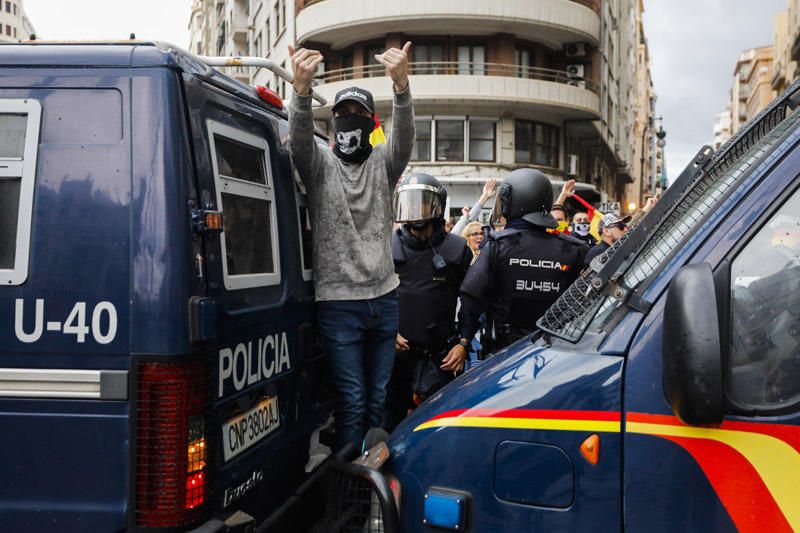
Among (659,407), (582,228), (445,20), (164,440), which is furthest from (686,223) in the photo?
(445,20)

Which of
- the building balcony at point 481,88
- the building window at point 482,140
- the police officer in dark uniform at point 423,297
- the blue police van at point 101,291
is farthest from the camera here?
the building window at point 482,140

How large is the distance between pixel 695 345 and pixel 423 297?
2910 mm

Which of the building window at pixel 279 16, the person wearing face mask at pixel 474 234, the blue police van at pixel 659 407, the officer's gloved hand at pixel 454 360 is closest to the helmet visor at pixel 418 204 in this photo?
the officer's gloved hand at pixel 454 360

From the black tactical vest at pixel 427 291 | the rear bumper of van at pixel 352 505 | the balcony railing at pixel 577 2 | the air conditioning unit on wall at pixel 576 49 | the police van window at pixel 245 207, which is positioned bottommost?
the rear bumper of van at pixel 352 505

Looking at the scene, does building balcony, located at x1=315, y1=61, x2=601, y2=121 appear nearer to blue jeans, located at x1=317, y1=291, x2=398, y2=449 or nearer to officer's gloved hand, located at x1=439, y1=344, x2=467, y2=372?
officer's gloved hand, located at x1=439, y1=344, x2=467, y2=372

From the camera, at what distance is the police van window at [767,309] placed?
1.64m

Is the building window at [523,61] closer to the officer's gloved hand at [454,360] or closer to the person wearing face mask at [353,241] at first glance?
the officer's gloved hand at [454,360]

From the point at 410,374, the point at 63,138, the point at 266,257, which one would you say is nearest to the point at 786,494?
the point at 266,257

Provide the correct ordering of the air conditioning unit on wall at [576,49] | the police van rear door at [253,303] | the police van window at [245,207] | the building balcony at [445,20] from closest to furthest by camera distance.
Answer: the police van rear door at [253,303] < the police van window at [245,207] < the building balcony at [445,20] < the air conditioning unit on wall at [576,49]

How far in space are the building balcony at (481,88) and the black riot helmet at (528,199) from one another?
21.6 metres

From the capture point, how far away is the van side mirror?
4.87 feet

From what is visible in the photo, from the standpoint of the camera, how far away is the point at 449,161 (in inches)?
1039

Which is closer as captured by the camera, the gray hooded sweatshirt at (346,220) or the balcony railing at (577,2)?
the gray hooded sweatshirt at (346,220)

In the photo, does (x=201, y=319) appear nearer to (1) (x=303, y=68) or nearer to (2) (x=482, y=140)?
(1) (x=303, y=68)
